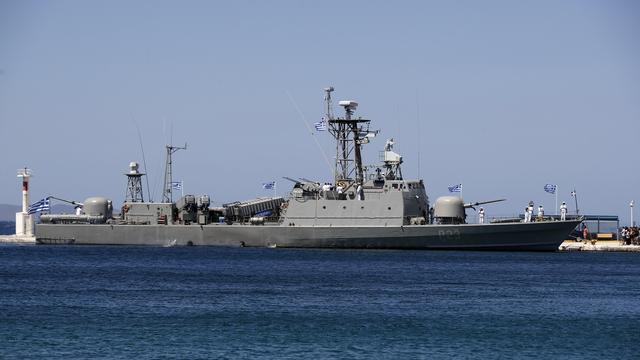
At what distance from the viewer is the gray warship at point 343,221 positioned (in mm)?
70250

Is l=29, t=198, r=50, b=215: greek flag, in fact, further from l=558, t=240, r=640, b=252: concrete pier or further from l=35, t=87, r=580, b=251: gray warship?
l=558, t=240, r=640, b=252: concrete pier

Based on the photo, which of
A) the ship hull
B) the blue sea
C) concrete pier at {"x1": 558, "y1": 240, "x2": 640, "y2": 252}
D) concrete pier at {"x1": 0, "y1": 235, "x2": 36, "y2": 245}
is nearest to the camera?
the blue sea

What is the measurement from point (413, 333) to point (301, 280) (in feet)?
57.4

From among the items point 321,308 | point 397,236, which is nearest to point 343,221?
point 397,236

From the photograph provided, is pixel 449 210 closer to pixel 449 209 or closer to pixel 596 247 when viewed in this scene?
pixel 449 209

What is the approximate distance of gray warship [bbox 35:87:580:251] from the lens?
230 feet

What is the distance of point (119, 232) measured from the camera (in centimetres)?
8306

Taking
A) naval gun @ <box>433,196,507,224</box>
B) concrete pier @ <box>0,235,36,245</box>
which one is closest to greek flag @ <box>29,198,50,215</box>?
concrete pier @ <box>0,235,36,245</box>

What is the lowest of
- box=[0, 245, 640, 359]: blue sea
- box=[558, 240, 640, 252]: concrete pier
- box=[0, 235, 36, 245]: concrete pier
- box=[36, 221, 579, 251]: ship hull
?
box=[0, 245, 640, 359]: blue sea

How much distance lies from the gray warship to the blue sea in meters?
5.29

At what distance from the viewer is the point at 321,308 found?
129 ft

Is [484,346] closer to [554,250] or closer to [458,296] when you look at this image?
[458,296]

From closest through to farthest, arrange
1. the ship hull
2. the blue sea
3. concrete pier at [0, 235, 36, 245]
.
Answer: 1. the blue sea
2. the ship hull
3. concrete pier at [0, 235, 36, 245]

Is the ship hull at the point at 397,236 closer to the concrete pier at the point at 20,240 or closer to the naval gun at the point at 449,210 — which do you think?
the naval gun at the point at 449,210
